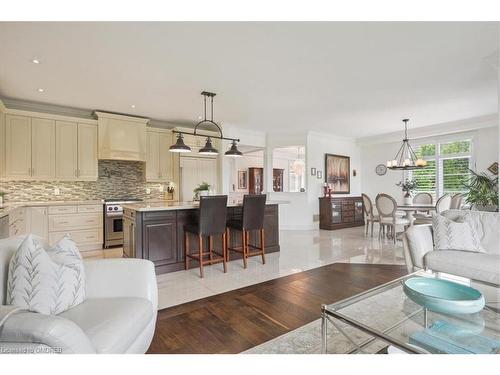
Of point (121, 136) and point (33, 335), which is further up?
point (121, 136)

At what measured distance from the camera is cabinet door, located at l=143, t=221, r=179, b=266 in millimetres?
3262

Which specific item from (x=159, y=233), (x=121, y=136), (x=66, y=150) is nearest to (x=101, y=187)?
(x=66, y=150)

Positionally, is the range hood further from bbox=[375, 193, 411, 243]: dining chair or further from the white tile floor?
bbox=[375, 193, 411, 243]: dining chair

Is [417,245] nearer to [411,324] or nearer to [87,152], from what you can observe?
[411,324]

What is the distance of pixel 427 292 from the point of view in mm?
1573

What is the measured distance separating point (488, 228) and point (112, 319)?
345 cm

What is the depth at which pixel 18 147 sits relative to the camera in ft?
13.8

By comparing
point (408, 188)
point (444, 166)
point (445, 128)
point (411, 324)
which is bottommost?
point (411, 324)

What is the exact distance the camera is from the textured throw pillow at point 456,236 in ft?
8.69

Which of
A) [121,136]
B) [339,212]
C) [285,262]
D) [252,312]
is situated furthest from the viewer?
[339,212]

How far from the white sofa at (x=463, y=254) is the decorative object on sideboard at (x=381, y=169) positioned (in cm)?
480

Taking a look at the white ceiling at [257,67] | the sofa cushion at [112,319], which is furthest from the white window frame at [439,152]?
the sofa cushion at [112,319]

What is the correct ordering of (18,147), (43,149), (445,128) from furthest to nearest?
(445,128), (43,149), (18,147)
